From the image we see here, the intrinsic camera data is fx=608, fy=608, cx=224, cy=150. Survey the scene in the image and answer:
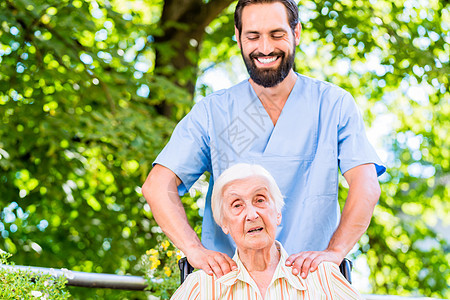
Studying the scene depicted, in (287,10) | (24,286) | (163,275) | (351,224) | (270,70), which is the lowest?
(163,275)

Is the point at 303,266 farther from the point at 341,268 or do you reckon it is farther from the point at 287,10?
the point at 287,10

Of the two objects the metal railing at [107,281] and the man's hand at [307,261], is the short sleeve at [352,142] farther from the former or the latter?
the metal railing at [107,281]

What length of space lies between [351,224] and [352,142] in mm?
259

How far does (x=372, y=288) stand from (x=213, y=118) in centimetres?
421

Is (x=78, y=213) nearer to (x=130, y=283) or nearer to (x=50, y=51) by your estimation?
(x=50, y=51)

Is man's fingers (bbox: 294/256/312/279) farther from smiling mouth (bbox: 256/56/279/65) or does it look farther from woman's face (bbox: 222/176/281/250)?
smiling mouth (bbox: 256/56/279/65)

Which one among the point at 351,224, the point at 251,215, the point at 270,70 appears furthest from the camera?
the point at 270,70

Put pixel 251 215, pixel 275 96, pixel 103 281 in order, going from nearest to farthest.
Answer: pixel 251 215
pixel 275 96
pixel 103 281

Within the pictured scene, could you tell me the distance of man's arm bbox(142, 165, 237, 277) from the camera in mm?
1613

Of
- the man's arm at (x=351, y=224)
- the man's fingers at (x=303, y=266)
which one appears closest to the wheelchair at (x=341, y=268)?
the man's arm at (x=351, y=224)

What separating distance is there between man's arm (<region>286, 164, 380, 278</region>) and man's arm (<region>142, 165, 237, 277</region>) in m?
0.18

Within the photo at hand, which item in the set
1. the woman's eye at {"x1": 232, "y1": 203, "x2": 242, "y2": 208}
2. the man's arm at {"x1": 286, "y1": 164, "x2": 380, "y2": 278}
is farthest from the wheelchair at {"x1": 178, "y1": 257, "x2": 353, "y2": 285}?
the woman's eye at {"x1": 232, "y1": 203, "x2": 242, "y2": 208}

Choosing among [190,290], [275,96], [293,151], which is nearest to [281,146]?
[293,151]

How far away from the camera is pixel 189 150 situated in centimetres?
185
